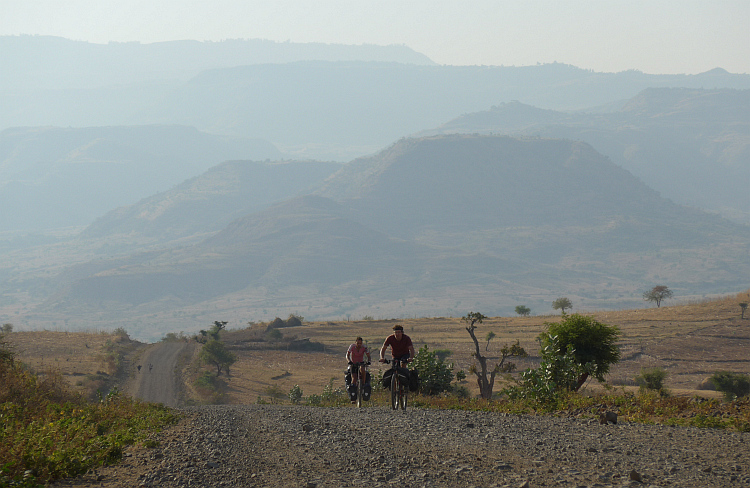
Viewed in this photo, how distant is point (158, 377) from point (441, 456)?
48.8 m

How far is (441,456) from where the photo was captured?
1067 cm

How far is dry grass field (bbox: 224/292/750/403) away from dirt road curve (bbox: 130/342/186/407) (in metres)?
4.89

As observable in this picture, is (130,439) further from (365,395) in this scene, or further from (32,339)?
(32,339)

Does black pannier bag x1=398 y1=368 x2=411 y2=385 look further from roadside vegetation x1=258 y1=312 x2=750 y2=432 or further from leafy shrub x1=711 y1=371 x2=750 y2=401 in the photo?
leafy shrub x1=711 y1=371 x2=750 y2=401

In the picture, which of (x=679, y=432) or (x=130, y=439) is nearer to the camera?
(x=679, y=432)

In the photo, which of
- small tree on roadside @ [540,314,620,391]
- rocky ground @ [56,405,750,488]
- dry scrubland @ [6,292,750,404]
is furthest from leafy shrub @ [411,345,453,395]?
dry scrubland @ [6,292,750,404]

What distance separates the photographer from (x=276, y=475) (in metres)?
9.82

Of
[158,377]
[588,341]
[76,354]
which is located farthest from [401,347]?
[76,354]

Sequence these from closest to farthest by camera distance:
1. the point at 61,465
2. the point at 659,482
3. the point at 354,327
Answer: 1. the point at 659,482
2. the point at 61,465
3. the point at 354,327

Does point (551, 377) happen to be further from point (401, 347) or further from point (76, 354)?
point (76, 354)

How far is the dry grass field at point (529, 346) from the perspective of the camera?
5184 cm

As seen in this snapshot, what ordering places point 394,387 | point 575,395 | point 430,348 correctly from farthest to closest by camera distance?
point 430,348 → point 394,387 → point 575,395

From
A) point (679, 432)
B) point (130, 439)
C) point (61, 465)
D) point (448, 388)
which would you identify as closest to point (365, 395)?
point (448, 388)

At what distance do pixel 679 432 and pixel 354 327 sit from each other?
279 feet
